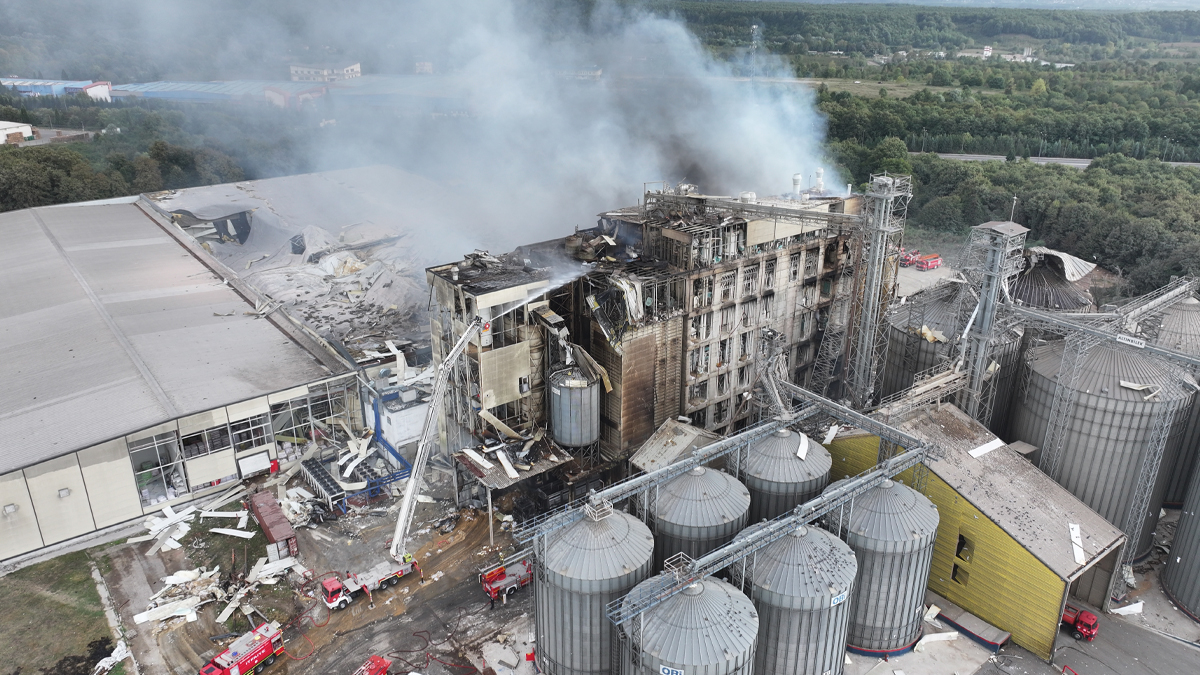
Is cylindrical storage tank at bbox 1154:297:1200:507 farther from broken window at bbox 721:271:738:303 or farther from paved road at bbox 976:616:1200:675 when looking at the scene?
broken window at bbox 721:271:738:303

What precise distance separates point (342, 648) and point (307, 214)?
50.0 metres

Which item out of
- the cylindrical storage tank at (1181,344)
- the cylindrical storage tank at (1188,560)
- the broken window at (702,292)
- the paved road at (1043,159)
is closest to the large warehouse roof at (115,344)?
the broken window at (702,292)

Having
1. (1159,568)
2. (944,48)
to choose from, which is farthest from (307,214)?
(944,48)

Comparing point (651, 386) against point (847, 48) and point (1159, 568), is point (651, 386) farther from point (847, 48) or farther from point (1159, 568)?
point (847, 48)

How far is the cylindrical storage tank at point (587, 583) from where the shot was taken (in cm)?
2275

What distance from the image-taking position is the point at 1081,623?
87.0ft

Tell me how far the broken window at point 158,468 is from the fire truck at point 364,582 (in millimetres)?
10121

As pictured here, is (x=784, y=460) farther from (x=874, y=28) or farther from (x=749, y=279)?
(x=874, y=28)

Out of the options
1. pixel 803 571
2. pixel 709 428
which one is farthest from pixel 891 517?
pixel 709 428

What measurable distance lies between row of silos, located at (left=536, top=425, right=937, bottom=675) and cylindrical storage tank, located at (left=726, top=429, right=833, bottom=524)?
4.17 ft

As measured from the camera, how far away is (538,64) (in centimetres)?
6438

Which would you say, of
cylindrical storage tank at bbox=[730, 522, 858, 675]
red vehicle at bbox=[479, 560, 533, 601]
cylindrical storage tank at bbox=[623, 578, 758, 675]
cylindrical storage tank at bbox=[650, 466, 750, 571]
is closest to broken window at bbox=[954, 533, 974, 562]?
cylindrical storage tank at bbox=[730, 522, 858, 675]

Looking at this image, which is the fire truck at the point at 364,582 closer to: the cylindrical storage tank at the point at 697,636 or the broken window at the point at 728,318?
the cylindrical storage tank at the point at 697,636

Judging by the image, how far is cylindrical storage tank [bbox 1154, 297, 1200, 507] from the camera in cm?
3256
